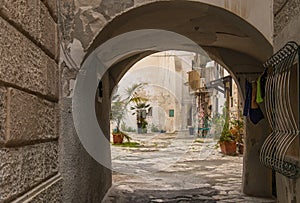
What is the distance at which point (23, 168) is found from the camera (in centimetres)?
145

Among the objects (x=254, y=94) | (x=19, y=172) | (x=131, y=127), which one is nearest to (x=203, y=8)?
(x=254, y=94)

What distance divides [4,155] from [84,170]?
182cm

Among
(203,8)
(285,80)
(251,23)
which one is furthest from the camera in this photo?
(203,8)

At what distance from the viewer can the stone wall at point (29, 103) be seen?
50.1 inches

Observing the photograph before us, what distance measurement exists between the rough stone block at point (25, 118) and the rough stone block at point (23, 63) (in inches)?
2.0

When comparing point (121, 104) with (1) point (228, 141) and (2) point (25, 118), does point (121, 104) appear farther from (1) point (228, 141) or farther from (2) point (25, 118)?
(2) point (25, 118)

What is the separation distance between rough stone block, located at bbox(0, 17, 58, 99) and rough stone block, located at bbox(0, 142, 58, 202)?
0.28 m

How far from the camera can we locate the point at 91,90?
3598mm

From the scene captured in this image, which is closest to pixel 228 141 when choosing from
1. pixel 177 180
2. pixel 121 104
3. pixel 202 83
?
pixel 177 180

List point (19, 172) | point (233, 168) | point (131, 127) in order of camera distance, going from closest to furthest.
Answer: point (19, 172) → point (233, 168) → point (131, 127)

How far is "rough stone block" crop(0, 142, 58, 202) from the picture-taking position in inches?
49.2

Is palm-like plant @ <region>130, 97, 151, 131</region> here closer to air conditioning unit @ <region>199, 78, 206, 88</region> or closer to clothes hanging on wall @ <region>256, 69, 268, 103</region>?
air conditioning unit @ <region>199, 78, 206, 88</region>

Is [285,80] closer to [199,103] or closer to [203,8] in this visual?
[203,8]

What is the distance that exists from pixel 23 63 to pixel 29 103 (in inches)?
7.8
